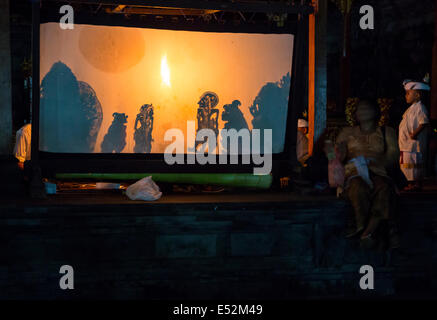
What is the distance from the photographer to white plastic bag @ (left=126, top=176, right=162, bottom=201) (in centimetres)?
631

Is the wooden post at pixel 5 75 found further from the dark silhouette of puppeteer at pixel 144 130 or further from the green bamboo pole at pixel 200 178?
the dark silhouette of puppeteer at pixel 144 130

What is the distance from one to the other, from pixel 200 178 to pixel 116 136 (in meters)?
1.32

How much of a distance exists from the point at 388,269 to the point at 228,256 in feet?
6.63

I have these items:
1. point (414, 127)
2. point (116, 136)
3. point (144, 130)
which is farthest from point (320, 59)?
point (116, 136)

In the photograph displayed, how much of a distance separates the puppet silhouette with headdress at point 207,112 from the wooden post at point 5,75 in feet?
8.30

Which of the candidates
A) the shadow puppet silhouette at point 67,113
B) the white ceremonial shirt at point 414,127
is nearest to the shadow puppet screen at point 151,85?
the shadow puppet silhouette at point 67,113

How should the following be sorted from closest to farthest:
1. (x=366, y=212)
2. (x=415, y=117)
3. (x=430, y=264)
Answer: (x=366, y=212) → (x=430, y=264) → (x=415, y=117)

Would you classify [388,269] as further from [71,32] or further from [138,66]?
[71,32]

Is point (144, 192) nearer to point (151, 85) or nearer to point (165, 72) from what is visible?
point (151, 85)

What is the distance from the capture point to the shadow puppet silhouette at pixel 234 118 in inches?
282

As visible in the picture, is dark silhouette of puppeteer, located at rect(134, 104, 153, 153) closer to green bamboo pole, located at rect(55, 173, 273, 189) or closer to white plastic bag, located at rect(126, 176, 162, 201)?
green bamboo pole, located at rect(55, 173, 273, 189)

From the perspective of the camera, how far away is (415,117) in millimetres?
7793

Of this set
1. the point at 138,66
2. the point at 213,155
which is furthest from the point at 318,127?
the point at 138,66
